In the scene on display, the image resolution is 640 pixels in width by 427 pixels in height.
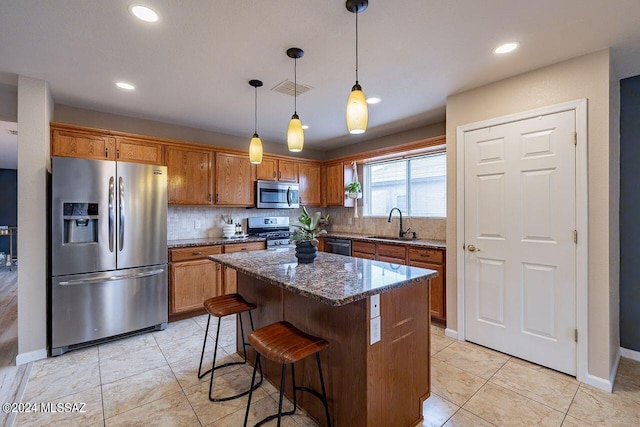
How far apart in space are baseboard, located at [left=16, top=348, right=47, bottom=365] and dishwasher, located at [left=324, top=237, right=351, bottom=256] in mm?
3417

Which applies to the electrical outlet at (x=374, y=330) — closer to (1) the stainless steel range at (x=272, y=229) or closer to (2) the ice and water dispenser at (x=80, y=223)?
(2) the ice and water dispenser at (x=80, y=223)

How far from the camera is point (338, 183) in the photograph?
16.6ft

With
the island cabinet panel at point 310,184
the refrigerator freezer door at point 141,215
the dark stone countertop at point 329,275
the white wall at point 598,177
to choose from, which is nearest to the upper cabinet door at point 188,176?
the refrigerator freezer door at point 141,215

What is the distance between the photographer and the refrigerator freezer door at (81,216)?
272 centimetres

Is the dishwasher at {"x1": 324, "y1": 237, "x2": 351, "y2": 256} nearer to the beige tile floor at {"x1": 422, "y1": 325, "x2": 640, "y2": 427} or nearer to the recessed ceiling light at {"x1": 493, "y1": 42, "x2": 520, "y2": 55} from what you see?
the beige tile floor at {"x1": 422, "y1": 325, "x2": 640, "y2": 427}

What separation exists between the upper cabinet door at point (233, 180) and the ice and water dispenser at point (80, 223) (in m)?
1.48

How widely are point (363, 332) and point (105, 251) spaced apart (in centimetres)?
273

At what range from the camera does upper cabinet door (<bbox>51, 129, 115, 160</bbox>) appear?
303cm

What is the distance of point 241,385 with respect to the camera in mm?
2256

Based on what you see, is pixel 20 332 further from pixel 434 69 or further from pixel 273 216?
pixel 434 69

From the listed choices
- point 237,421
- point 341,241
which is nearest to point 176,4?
point 237,421

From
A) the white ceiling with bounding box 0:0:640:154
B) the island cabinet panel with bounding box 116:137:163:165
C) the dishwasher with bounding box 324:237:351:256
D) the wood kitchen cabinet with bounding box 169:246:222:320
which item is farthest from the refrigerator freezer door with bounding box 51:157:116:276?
the dishwasher with bounding box 324:237:351:256

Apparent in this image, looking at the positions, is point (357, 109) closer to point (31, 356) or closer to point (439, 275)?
point (439, 275)

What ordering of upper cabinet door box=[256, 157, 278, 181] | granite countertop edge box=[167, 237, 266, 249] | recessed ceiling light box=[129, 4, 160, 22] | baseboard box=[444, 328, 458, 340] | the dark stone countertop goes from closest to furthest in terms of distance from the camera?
1. the dark stone countertop
2. recessed ceiling light box=[129, 4, 160, 22]
3. baseboard box=[444, 328, 458, 340]
4. granite countertop edge box=[167, 237, 266, 249]
5. upper cabinet door box=[256, 157, 278, 181]
